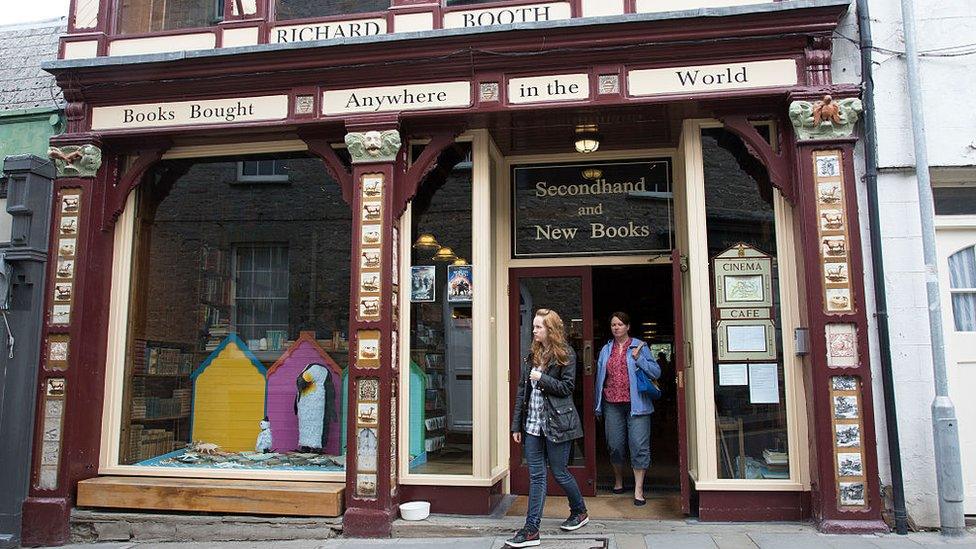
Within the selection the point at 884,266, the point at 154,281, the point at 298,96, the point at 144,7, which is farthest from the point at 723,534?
the point at 144,7

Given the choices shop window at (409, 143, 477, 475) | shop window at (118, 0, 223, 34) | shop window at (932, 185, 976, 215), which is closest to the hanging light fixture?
shop window at (409, 143, 477, 475)

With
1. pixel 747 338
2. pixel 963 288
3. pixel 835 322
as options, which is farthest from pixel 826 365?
pixel 963 288

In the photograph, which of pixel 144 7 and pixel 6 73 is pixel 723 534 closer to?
pixel 144 7

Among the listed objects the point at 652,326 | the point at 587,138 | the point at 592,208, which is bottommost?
the point at 652,326

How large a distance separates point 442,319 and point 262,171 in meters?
2.61

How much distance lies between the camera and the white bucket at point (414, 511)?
6688 millimetres

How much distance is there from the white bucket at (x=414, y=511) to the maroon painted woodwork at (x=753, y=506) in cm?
247

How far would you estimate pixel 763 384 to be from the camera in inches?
262

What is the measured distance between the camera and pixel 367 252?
6.96 metres

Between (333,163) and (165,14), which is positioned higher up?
(165,14)

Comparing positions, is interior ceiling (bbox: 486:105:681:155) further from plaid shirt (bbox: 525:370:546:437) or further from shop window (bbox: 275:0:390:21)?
plaid shirt (bbox: 525:370:546:437)

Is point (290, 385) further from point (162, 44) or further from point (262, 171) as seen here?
point (162, 44)

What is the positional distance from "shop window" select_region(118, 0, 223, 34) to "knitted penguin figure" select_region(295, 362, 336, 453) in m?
3.84

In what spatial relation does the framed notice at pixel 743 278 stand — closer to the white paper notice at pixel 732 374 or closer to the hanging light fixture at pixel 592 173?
the white paper notice at pixel 732 374
